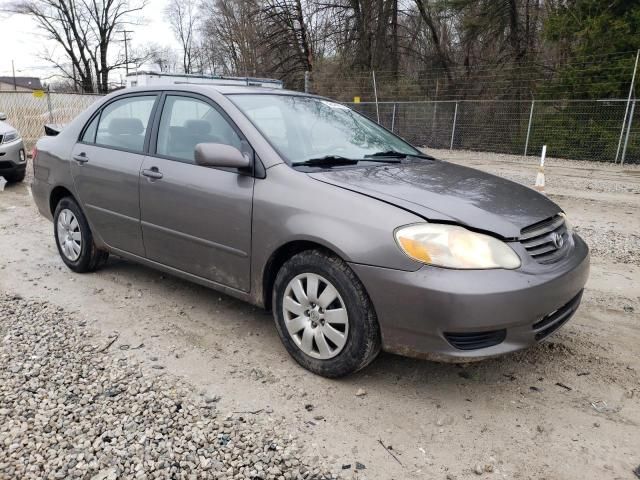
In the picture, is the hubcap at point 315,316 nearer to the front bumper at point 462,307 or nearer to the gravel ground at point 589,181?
the front bumper at point 462,307

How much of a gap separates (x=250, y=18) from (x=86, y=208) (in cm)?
2437

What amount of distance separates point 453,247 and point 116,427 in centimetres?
187

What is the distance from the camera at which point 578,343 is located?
3.42 m

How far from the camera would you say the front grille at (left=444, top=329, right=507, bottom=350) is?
8.48 feet

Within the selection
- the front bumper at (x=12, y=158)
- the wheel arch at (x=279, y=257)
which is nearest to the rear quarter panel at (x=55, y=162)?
the wheel arch at (x=279, y=257)

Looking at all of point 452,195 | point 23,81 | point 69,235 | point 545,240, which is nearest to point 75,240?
point 69,235

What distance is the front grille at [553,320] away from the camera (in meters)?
2.72

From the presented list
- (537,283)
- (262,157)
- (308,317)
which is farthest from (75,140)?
(537,283)

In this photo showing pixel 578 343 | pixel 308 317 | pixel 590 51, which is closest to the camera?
pixel 308 317

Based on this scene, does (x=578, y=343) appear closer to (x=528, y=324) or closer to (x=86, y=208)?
(x=528, y=324)

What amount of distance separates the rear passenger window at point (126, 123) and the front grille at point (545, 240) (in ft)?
9.22

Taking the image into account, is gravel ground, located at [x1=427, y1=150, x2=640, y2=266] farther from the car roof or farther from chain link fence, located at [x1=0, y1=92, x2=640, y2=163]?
the car roof

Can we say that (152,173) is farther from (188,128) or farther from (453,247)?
(453,247)

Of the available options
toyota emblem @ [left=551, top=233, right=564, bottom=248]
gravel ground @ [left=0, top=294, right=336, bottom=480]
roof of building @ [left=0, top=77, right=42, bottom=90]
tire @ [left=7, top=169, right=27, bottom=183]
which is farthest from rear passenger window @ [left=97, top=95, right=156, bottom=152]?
roof of building @ [left=0, top=77, right=42, bottom=90]
